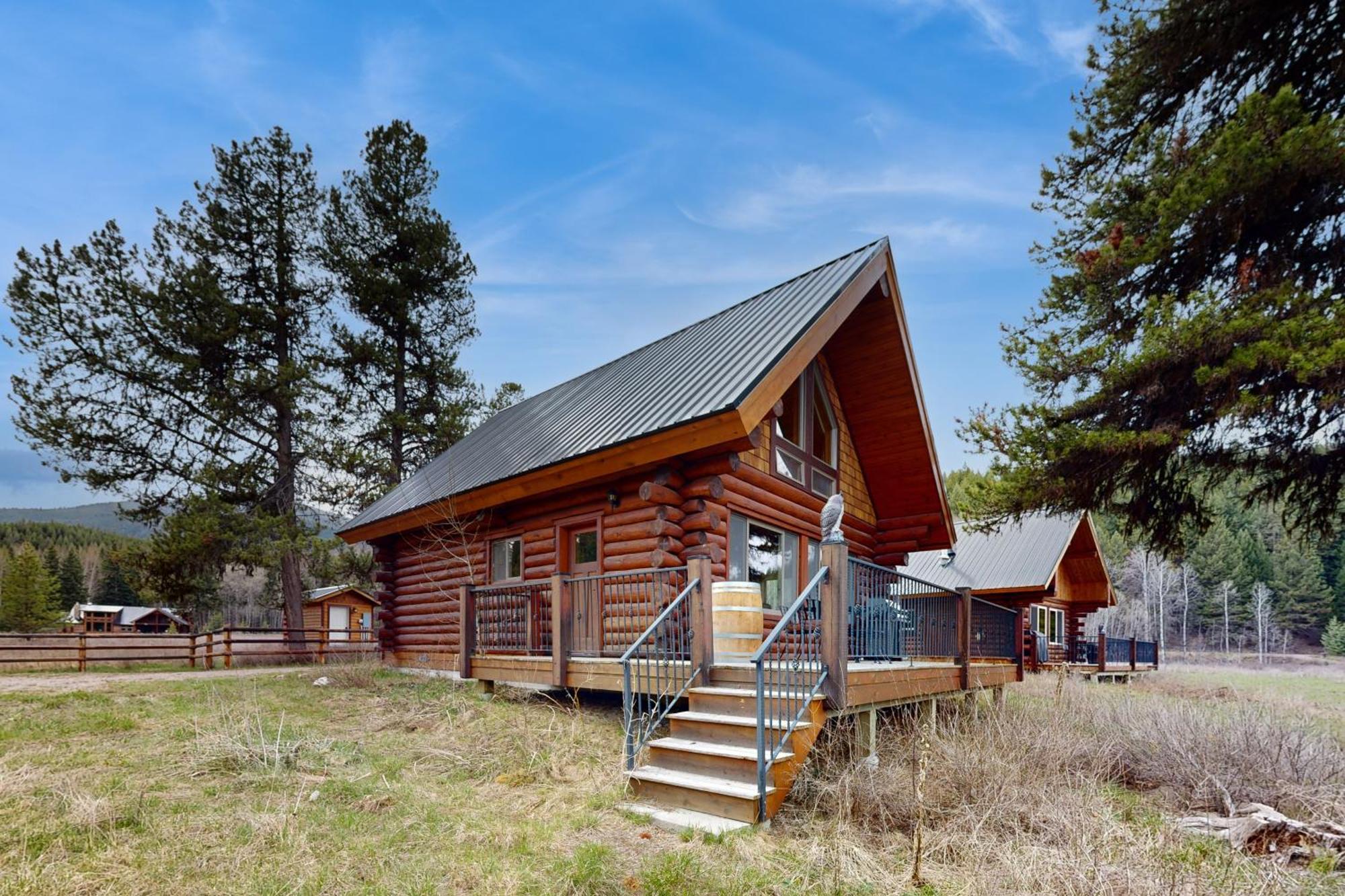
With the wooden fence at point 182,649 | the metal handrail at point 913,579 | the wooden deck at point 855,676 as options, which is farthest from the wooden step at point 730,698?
the wooden fence at point 182,649

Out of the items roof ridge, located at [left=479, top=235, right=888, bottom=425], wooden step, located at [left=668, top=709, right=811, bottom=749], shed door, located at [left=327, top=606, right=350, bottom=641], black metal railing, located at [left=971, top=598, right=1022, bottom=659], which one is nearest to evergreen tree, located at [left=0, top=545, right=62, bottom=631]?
shed door, located at [left=327, top=606, right=350, bottom=641]

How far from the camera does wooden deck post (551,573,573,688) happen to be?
9.05 meters

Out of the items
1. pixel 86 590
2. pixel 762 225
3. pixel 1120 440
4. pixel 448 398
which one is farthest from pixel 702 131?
pixel 86 590

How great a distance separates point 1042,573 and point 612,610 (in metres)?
18.0

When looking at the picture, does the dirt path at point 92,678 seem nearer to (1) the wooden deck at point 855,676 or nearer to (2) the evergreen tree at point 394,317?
(1) the wooden deck at point 855,676

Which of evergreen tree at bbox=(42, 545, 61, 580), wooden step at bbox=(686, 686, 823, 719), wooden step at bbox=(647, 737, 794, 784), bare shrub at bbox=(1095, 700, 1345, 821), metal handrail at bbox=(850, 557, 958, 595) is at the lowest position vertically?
evergreen tree at bbox=(42, 545, 61, 580)

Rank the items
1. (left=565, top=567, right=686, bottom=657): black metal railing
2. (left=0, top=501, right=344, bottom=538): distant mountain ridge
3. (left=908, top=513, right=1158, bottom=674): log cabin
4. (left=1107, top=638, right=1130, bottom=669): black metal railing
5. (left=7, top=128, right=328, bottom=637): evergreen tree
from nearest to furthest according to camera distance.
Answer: (left=565, top=567, right=686, bottom=657): black metal railing < (left=7, top=128, right=328, bottom=637): evergreen tree < (left=0, top=501, right=344, bottom=538): distant mountain ridge < (left=908, top=513, right=1158, bottom=674): log cabin < (left=1107, top=638, right=1130, bottom=669): black metal railing

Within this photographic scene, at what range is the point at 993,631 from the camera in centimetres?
1159

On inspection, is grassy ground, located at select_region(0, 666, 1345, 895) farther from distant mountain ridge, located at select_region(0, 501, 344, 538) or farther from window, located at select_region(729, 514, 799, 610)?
distant mountain ridge, located at select_region(0, 501, 344, 538)

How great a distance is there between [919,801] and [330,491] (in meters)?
22.2

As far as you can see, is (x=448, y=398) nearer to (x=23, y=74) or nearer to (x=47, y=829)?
(x=23, y=74)

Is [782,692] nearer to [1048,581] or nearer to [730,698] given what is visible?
[730,698]

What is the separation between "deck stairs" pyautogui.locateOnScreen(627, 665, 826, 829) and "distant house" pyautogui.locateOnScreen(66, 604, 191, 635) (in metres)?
50.8

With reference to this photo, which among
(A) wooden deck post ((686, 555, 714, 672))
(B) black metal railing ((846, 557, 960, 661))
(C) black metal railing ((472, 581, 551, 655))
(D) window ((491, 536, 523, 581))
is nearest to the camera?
(A) wooden deck post ((686, 555, 714, 672))
